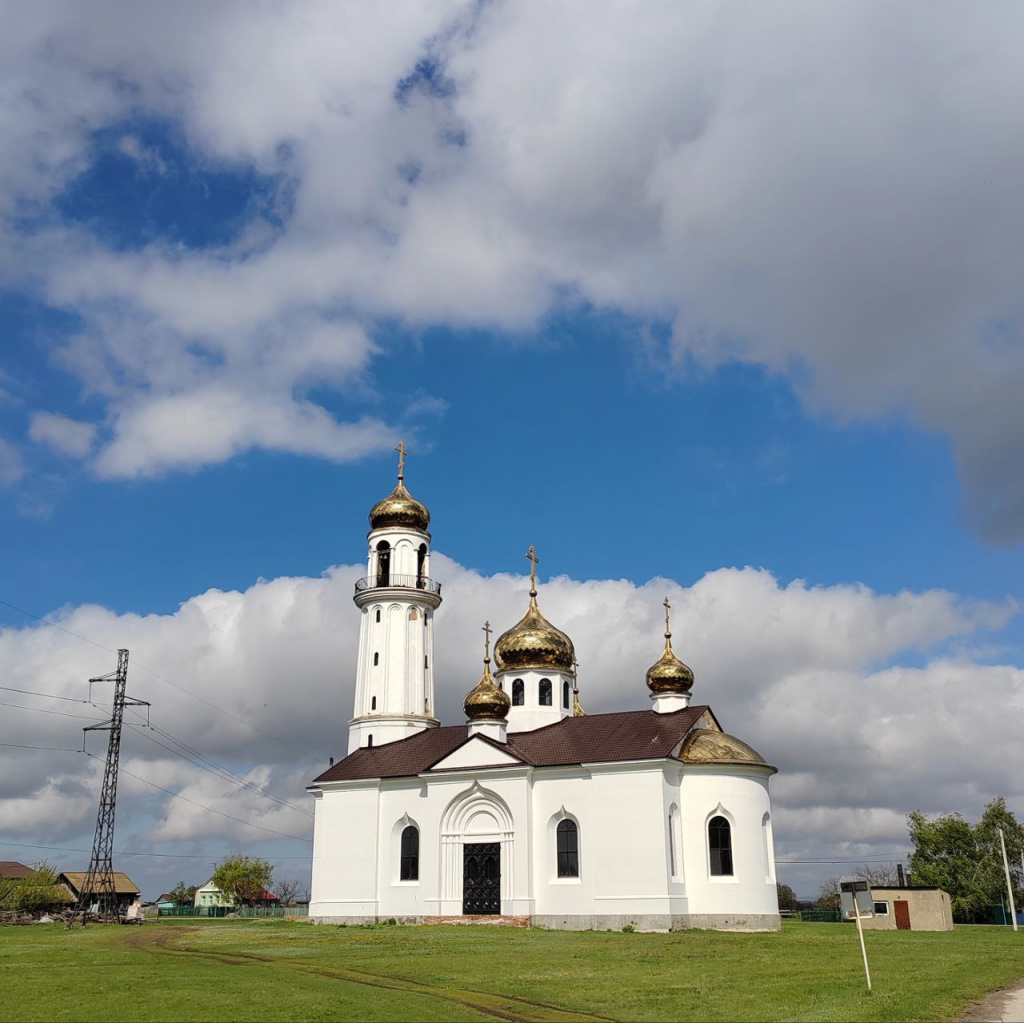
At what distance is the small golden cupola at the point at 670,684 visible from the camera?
40938mm

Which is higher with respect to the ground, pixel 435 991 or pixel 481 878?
pixel 481 878

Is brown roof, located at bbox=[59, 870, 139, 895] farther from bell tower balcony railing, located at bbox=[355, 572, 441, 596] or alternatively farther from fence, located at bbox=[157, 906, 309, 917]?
bell tower balcony railing, located at bbox=[355, 572, 441, 596]

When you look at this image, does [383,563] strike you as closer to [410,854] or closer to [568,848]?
[410,854]

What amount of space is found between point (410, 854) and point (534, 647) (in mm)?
10164

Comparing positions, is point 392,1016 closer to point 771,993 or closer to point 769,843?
point 771,993

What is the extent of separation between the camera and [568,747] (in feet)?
123

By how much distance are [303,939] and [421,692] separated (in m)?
16.4

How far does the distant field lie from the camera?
13953mm

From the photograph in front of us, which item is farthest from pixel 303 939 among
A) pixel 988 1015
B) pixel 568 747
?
pixel 988 1015

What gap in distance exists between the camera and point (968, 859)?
202 feet

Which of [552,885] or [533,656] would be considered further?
[533,656]

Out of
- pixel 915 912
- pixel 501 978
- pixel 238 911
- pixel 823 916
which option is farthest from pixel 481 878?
pixel 238 911

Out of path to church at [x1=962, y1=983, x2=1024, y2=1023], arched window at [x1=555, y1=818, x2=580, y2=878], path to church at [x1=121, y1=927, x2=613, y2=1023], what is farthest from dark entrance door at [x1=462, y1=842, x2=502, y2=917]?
path to church at [x1=962, y1=983, x2=1024, y2=1023]

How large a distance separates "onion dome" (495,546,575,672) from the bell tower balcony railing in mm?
4178
